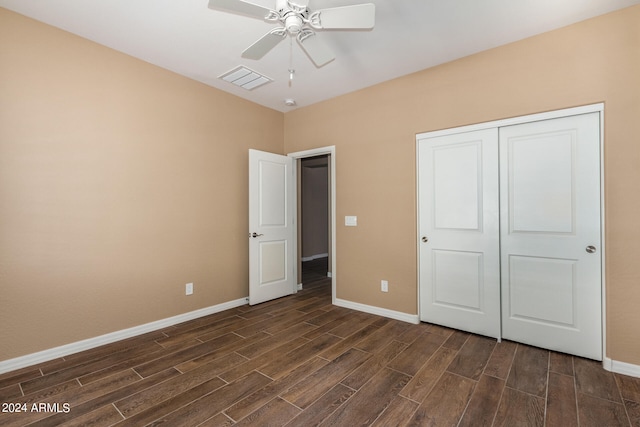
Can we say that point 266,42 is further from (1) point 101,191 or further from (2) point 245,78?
(1) point 101,191

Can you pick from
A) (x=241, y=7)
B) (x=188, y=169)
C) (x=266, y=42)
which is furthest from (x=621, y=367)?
(x=188, y=169)

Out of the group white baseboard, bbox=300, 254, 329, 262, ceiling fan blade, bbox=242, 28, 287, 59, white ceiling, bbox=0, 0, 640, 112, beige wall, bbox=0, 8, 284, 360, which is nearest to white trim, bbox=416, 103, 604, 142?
white ceiling, bbox=0, 0, 640, 112

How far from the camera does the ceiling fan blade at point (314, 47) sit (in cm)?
213

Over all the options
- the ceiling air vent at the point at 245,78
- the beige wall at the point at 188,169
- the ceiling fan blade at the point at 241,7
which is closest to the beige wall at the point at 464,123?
the beige wall at the point at 188,169

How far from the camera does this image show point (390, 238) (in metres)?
3.54

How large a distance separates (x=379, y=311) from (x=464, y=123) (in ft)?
7.64

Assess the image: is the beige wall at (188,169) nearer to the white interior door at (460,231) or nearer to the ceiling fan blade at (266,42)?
the white interior door at (460,231)

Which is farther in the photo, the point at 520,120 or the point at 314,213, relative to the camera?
the point at 314,213

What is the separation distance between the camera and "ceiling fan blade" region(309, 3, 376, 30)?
1821mm

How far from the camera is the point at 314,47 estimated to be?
7.13ft

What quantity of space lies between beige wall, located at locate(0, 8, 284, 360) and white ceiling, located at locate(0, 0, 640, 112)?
289 millimetres

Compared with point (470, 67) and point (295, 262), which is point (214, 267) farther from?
point (470, 67)

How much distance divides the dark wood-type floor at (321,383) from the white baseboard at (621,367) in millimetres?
71

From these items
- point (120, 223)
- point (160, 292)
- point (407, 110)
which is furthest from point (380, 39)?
point (160, 292)
